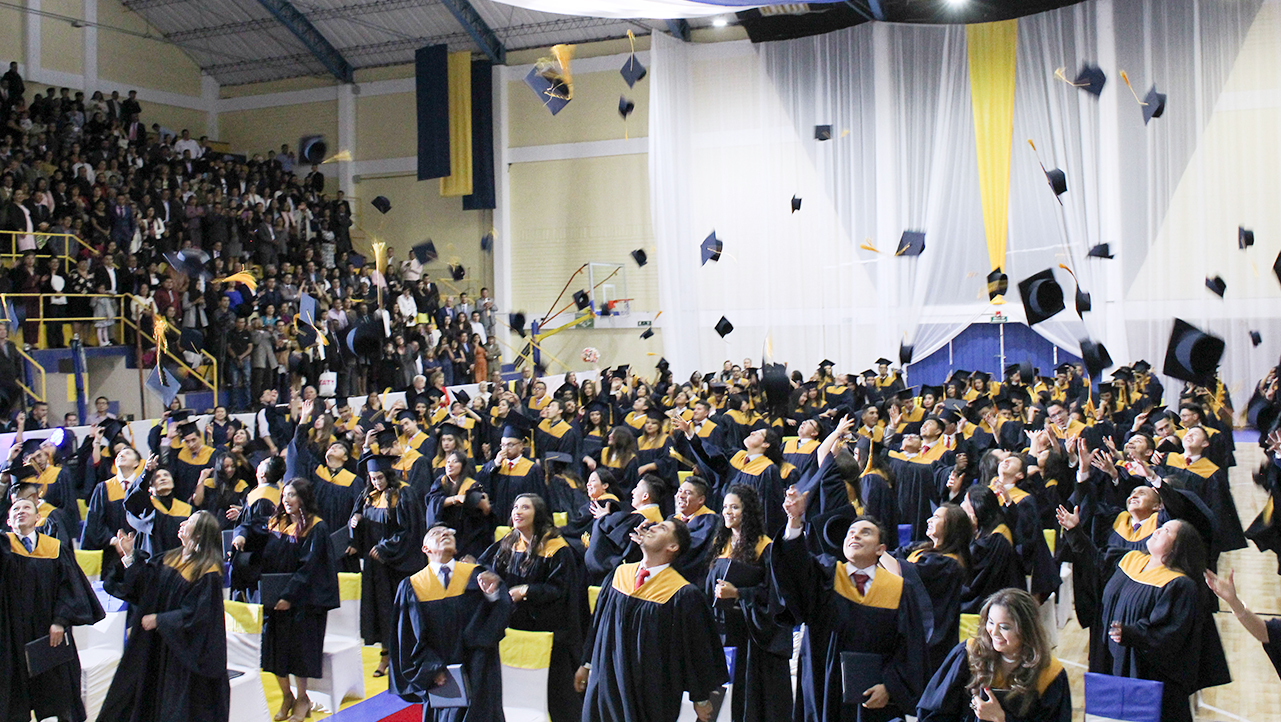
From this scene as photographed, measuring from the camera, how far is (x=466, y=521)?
6.93 meters

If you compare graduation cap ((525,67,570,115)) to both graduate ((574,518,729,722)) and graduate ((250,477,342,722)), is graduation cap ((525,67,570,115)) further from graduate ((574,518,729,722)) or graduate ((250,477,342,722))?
graduate ((574,518,729,722))

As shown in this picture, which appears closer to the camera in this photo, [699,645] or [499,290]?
[699,645]

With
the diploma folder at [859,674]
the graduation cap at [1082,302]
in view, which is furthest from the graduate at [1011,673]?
A: the graduation cap at [1082,302]

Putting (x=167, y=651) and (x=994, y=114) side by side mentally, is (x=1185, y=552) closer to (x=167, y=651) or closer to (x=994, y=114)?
(x=167, y=651)

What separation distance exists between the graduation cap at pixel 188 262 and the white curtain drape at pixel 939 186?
9.07 metres

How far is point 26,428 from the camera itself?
12359mm

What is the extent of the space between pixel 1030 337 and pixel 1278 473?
537 inches

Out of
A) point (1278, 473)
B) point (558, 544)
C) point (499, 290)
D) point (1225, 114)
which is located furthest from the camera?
point (499, 290)

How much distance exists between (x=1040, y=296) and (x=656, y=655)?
8832 millimetres

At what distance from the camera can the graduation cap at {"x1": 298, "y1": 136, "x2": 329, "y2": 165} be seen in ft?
80.3

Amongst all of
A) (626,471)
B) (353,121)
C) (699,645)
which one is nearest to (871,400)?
(626,471)

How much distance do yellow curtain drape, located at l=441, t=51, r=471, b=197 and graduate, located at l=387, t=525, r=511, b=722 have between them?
63.4ft

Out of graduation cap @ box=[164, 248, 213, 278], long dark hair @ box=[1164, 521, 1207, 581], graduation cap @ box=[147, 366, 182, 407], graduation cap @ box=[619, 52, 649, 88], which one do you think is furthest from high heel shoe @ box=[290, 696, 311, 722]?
graduation cap @ box=[619, 52, 649, 88]

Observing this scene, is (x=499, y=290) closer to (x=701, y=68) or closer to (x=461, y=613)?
(x=701, y=68)
